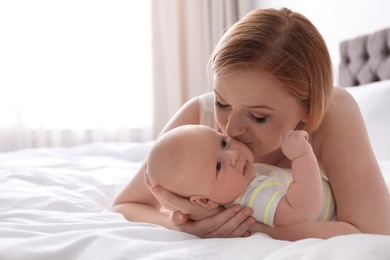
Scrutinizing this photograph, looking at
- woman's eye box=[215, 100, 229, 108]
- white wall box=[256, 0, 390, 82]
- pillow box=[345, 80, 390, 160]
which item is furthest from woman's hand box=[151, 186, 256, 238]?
white wall box=[256, 0, 390, 82]

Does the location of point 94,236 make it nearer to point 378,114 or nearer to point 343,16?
point 378,114

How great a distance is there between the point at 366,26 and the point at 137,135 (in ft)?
7.10

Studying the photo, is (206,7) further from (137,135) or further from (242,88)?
(242,88)

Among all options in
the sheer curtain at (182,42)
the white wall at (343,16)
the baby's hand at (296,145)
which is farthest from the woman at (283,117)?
the sheer curtain at (182,42)

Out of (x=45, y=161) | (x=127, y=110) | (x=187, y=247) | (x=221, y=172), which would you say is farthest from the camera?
(x=127, y=110)

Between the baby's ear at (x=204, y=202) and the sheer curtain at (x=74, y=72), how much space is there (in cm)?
333

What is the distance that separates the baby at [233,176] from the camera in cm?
107

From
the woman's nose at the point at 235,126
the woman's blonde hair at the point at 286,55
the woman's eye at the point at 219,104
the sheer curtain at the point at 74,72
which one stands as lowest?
the sheer curtain at the point at 74,72

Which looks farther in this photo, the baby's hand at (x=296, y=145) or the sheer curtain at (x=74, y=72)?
the sheer curtain at (x=74, y=72)

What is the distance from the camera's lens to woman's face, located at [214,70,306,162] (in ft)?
3.99

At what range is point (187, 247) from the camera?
3.20 feet


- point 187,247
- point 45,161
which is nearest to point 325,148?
point 187,247

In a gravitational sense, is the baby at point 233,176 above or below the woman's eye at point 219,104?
below

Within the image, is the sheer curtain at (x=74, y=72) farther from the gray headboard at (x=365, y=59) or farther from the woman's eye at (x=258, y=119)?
the woman's eye at (x=258, y=119)
